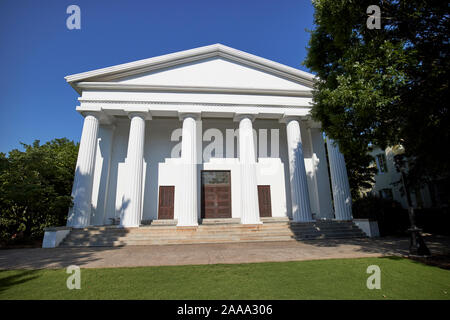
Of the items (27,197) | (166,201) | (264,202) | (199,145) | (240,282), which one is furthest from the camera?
(264,202)

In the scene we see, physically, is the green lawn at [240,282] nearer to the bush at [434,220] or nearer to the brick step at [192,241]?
the brick step at [192,241]

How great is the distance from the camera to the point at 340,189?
14.4 m

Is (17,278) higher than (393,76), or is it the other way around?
(393,76)

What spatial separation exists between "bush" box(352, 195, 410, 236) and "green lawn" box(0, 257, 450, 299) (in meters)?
9.08

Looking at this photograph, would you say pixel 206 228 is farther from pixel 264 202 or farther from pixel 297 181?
pixel 264 202

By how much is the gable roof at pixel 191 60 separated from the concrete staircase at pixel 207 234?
31.1 feet

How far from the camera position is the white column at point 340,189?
46.3ft

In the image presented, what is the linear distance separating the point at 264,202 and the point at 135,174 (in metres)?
9.91

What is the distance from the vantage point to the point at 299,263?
19.4ft

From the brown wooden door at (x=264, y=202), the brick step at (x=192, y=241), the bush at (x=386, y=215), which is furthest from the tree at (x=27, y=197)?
the bush at (x=386, y=215)

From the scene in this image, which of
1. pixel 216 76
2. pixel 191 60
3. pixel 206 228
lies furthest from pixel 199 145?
pixel 206 228

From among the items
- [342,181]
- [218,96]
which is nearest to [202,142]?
[218,96]

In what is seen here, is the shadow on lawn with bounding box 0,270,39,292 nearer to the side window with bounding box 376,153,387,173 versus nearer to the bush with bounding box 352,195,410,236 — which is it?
the bush with bounding box 352,195,410,236
